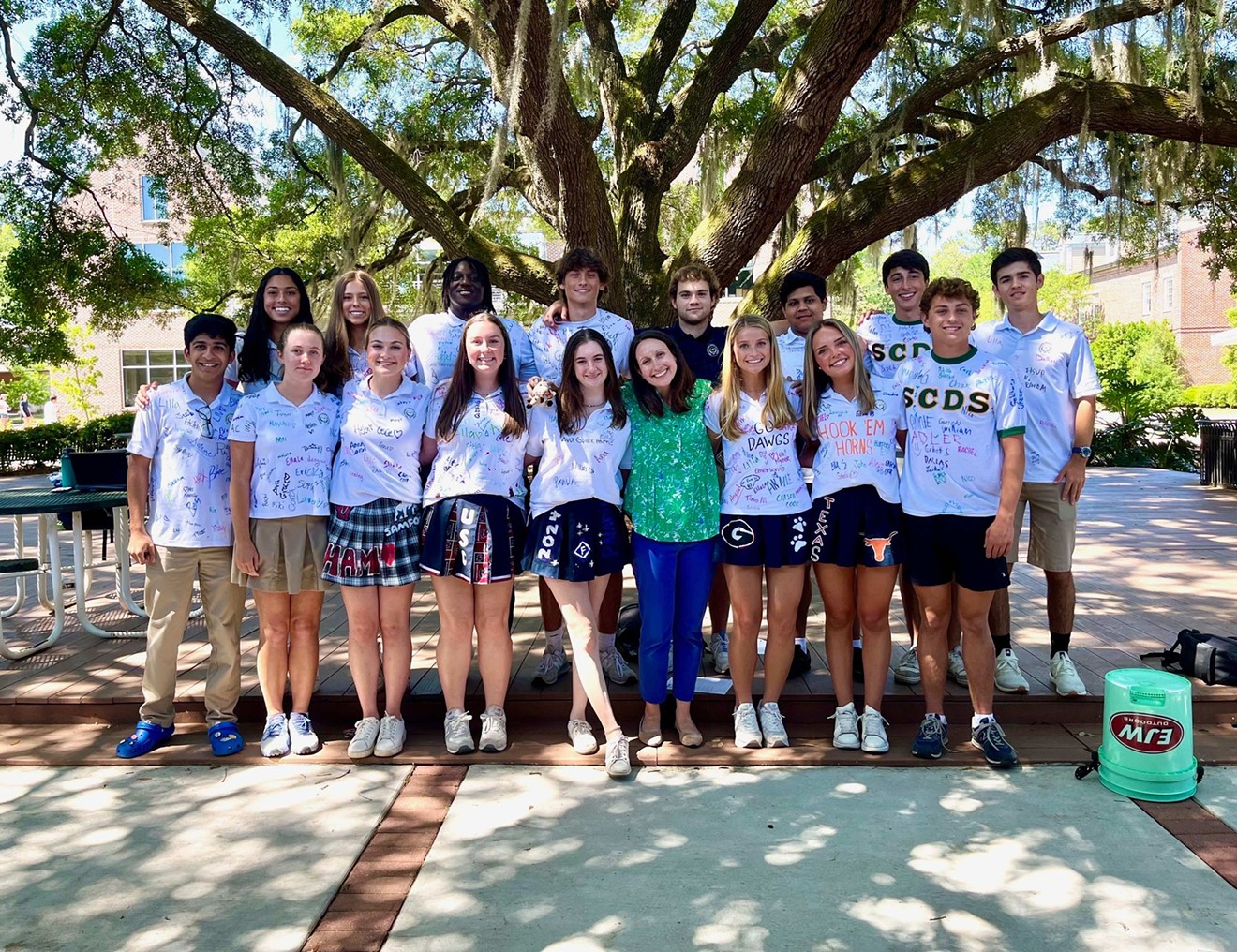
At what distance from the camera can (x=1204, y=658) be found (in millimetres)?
4148

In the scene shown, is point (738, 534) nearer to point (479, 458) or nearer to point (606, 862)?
point (479, 458)

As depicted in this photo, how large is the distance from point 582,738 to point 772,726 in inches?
29.6

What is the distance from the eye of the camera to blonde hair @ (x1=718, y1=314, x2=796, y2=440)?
360cm

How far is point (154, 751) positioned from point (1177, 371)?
38.5 meters

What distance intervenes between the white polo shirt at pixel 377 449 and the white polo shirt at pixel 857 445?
1.58 meters

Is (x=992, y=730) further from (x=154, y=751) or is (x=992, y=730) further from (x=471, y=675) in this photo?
(x=154, y=751)

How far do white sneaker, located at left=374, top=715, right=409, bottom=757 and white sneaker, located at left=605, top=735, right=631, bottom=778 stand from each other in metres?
0.83

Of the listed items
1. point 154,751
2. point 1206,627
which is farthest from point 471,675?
point 1206,627

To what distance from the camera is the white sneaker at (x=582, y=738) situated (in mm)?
3598

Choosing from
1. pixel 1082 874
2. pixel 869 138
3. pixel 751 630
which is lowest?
pixel 1082 874

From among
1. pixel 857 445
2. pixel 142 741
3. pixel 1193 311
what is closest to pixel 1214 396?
pixel 1193 311

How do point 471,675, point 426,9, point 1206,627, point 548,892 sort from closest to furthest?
1. point 548,892
2. point 471,675
3. point 1206,627
4. point 426,9

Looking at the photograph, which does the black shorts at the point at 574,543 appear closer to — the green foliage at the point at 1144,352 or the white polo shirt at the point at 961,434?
the white polo shirt at the point at 961,434

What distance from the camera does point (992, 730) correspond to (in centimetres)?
351
